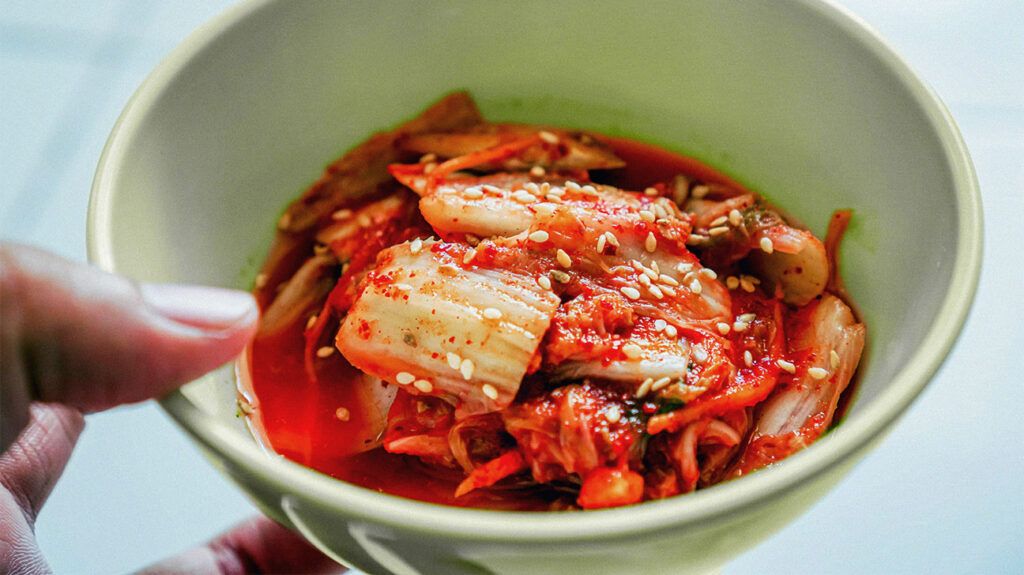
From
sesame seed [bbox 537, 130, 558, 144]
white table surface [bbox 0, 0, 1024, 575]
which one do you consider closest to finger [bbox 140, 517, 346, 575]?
white table surface [bbox 0, 0, 1024, 575]

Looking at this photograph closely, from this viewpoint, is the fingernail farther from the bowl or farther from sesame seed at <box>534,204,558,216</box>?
sesame seed at <box>534,204,558,216</box>

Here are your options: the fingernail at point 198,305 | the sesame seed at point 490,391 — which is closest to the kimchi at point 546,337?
the sesame seed at point 490,391

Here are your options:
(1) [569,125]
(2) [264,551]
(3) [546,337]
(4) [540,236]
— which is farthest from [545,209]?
(2) [264,551]

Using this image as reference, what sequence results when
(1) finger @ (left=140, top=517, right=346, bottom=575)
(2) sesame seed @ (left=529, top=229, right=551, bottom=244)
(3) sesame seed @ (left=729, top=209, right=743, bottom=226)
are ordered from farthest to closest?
(1) finger @ (left=140, top=517, right=346, bottom=575)
(3) sesame seed @ (left=729, top=209, right=743, bottom=226)
(2) sesame seed @ (left=529, top=229, right=551, bottom=244)

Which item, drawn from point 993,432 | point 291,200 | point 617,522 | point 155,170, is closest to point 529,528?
point 617,522

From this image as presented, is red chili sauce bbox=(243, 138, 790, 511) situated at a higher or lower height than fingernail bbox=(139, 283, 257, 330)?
lower

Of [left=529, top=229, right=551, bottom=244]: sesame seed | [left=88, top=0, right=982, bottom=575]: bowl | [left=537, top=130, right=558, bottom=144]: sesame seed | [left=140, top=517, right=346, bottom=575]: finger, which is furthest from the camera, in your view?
[left=140, top=517, right=346, bottom=575]: finger

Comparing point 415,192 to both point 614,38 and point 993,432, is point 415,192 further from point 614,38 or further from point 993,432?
point 993,432
